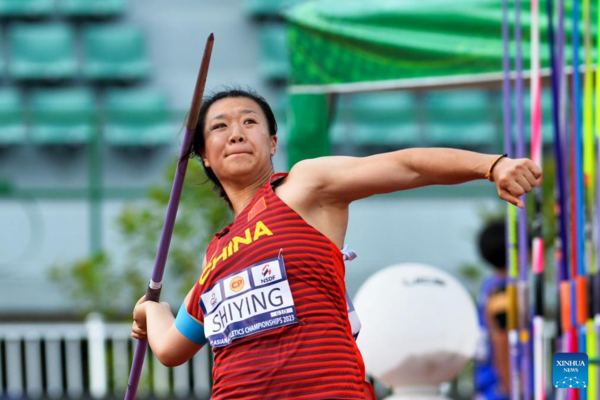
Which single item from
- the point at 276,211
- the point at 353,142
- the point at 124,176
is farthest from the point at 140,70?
the point at 276,211

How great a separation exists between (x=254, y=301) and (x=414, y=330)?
1005mm

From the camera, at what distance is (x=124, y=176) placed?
42.8 feet

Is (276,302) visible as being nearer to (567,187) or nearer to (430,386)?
(430,386)

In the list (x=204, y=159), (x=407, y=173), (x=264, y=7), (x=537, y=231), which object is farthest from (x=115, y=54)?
(x=407, y=173)

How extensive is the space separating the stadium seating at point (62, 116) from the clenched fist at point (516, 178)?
8608mm

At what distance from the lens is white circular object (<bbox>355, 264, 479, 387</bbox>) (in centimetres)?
288

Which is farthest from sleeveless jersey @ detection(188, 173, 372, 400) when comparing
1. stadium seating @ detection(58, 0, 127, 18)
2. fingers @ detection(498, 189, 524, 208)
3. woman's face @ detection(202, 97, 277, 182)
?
stadium seating @ detection(58, 0, 127, 18)

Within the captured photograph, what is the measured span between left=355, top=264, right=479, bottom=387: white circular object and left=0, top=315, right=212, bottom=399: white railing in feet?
17.0

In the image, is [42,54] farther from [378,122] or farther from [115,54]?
[378,122]

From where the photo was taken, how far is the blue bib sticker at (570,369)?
2430mm

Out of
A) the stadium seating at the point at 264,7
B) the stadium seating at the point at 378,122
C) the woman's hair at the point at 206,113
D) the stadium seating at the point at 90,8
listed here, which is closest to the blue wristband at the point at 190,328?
the woman's hair at the point at 206,113

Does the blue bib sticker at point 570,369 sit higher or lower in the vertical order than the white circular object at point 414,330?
lower

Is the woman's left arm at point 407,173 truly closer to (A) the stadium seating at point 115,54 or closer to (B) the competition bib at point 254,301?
(B) the competition bib at point 254,301

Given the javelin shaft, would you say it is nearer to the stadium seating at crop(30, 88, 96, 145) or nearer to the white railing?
the white railing
